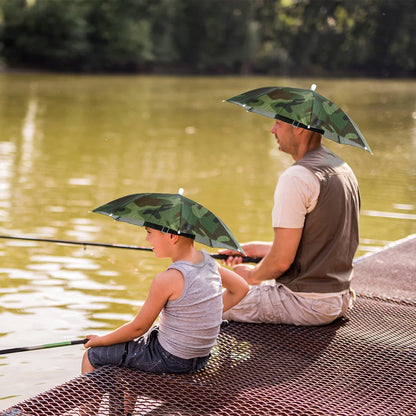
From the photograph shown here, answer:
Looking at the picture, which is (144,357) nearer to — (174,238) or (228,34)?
(174,238)

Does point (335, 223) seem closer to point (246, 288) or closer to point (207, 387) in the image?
point (246, 288)

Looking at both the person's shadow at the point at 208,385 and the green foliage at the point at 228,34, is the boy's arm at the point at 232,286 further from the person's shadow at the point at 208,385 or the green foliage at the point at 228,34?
the green foliage at the point at 228,34

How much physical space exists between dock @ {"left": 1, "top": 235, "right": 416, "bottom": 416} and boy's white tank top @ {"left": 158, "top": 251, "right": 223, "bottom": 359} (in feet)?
0.53

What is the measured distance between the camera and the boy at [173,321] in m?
3.11

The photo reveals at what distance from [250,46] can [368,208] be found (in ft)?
146

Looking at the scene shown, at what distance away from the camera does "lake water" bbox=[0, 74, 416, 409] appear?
5.09 meters

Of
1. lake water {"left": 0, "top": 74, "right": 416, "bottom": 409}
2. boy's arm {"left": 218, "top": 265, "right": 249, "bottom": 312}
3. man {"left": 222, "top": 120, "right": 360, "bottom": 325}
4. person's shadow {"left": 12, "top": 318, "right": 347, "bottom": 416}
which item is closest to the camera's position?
person's shadow {"left": 12, "top": 318, "right": 347, "bottom": 416}

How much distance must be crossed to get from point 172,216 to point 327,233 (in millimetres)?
954

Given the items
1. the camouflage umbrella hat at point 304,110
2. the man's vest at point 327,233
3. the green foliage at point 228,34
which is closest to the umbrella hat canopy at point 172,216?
the man's vest at point 327,233

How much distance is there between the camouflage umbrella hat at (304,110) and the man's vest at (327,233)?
0.42 ft

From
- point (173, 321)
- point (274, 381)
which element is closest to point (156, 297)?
point (173, 321)

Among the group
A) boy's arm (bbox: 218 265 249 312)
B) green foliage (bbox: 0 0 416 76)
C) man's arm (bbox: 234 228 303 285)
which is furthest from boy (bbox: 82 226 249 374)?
green foliage (bbox: 0 0 416 76)

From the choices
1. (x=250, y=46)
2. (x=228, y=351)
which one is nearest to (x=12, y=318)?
(x=228, y=351)

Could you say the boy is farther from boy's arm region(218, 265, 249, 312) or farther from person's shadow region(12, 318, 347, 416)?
boy's arm region(218, 265, 249, 312)
